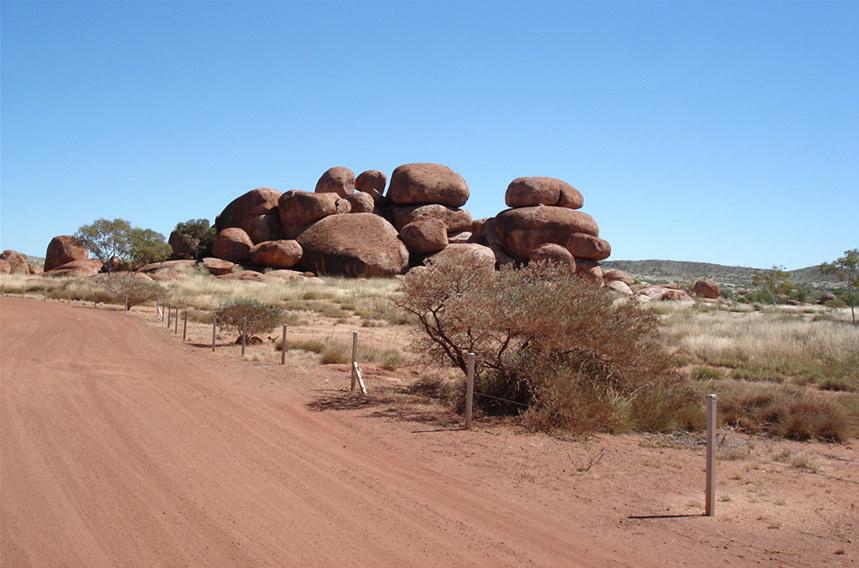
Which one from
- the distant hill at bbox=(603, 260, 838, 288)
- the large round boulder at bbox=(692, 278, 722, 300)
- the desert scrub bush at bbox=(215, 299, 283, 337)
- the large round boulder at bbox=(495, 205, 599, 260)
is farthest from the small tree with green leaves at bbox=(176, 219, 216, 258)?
the distant hill at bbox=(603, 260, 838, 288)

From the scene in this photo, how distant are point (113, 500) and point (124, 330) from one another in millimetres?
19085

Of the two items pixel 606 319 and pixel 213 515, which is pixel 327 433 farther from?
pixel 606 319

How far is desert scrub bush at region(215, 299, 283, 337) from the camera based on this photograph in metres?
22.4

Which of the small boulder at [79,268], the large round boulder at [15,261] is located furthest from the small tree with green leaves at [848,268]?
the large round boulder at [15,261]

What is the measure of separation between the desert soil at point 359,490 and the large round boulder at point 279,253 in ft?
106

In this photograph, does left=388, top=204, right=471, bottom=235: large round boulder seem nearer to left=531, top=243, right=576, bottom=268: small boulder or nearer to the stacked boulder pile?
the stacked boulder pile

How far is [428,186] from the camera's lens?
1956 inches

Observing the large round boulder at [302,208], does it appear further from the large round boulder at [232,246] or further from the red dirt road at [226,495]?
the red dirt road at [226,495]

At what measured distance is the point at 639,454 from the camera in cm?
988

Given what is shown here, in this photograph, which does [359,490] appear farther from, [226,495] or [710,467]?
[710,467]

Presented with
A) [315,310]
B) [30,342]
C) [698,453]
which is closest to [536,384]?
[698,453]

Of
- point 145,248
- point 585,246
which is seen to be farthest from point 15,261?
point 585,246

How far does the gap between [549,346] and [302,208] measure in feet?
123

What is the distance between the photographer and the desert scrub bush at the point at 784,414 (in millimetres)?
12273
